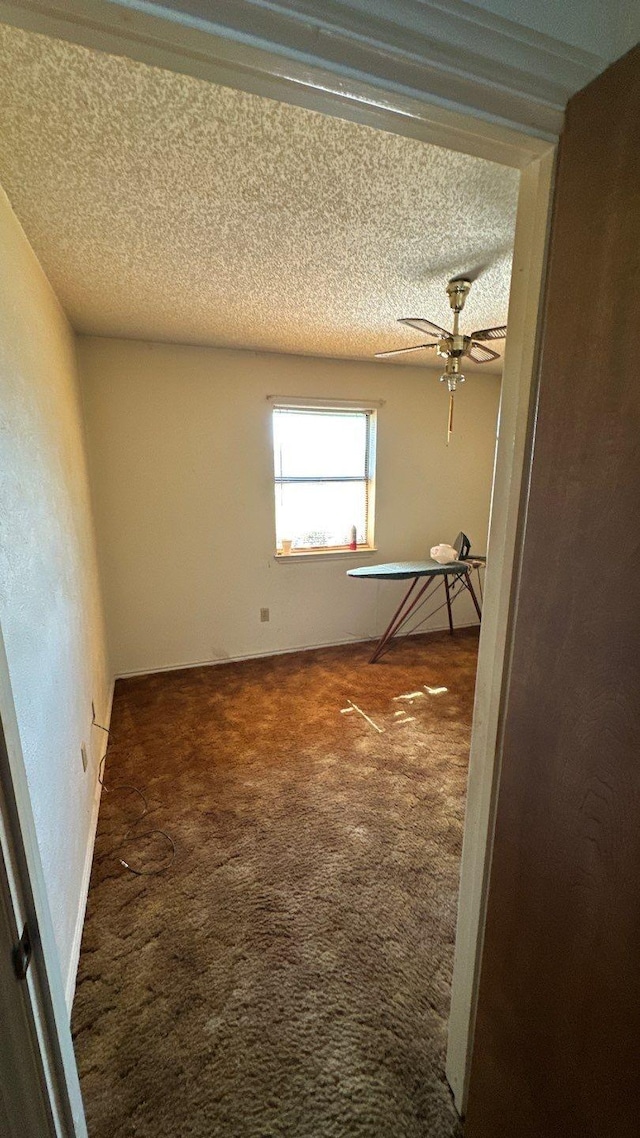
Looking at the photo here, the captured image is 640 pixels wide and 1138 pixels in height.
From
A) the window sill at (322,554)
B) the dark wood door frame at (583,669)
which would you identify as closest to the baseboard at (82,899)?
the dark wood door frame at (583,669)

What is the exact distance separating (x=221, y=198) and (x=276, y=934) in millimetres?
2461

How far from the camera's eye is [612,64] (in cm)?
58

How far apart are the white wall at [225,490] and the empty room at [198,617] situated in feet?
0.09

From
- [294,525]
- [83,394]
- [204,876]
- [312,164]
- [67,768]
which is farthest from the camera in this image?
[294,525]

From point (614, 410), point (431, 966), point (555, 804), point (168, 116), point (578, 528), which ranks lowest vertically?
point (431, 966)

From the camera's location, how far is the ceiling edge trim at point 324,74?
48 centimetres

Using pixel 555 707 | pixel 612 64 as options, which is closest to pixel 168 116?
pixel 612 64

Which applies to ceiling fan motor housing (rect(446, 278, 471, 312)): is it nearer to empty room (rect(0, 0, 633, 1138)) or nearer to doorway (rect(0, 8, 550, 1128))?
empty room (rect(0, 0, 633, 1138))

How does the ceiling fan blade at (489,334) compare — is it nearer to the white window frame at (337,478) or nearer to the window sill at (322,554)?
the white window frame at (337,478)

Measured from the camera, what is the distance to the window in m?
3.60

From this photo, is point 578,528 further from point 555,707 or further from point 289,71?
point 289,71

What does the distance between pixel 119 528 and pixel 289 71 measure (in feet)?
9.96

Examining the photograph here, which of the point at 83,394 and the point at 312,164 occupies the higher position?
the point at 312,164

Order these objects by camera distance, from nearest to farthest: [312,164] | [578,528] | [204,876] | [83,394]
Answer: [578,528]
[312,164]
[204,876]
[83,394]
